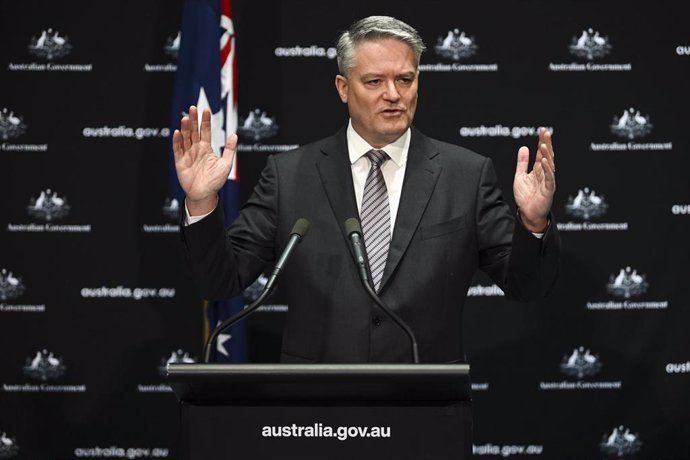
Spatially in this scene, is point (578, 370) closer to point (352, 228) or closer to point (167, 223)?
point (167, 223)

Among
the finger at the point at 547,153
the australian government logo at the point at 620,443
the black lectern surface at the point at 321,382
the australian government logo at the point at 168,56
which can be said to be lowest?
the australian government logo at the point at 620,443

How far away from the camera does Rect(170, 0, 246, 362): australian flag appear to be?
423 centimetres

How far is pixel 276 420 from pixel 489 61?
3167 millimetres

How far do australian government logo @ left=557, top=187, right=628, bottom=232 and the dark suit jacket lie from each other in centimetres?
183

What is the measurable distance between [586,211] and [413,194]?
6.86 feet

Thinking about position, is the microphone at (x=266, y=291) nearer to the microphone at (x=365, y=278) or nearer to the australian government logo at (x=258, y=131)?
the microphone at (x=365, y=278)

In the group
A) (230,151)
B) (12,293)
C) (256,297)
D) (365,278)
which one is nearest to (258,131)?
(256,297)

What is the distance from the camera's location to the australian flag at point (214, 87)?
4.23 m

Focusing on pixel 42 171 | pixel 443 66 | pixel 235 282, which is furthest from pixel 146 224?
pixel 235 282

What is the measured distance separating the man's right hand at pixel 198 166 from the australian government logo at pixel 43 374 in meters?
2.55

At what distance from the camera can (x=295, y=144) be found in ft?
15.7

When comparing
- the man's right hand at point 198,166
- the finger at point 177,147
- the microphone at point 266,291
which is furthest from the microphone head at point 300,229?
the finger at point 177,147

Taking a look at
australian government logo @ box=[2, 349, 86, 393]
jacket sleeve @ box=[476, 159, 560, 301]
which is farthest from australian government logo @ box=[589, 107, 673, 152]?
australian government logo @ box=[2, 349, 86, 393]

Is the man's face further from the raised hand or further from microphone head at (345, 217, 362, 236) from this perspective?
microphone head at (345, 217, 362, 236)
